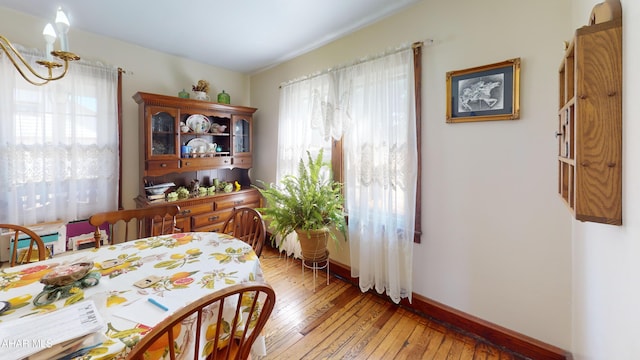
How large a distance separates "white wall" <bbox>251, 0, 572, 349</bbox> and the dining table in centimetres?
139

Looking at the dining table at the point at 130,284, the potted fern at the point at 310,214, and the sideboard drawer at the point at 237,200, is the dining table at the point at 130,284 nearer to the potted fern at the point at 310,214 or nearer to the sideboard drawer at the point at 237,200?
the potted fern at the point at 310,214

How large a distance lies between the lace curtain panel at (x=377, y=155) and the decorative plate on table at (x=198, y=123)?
4.31 feet

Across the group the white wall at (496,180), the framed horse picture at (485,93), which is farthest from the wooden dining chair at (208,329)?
the framed horse picture at (485,93)

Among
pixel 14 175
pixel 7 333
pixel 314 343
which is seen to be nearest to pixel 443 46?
pixel 314 343

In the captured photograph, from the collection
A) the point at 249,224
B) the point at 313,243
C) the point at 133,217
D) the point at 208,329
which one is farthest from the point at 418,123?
the point at 133,217

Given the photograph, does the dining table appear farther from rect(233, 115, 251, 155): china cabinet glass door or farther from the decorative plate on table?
rect(233, 115, 251, 155): china cabinet glass door

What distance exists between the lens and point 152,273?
1.15m

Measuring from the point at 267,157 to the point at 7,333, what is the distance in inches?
109

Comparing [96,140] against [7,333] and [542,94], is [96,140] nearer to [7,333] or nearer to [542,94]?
[7,333]

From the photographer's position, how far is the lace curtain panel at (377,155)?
1.96 m

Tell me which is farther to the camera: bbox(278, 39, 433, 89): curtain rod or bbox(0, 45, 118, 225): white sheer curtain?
bbox(0, 45, 118, 225): white sheer curtain

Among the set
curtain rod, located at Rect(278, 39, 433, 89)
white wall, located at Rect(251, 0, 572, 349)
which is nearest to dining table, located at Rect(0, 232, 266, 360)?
white wall, located at Rect(251, 0, 572, 349)

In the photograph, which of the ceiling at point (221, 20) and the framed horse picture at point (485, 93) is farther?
the ceiling at point (221, 20)

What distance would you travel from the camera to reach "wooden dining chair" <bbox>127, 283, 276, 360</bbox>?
2.10 ft
